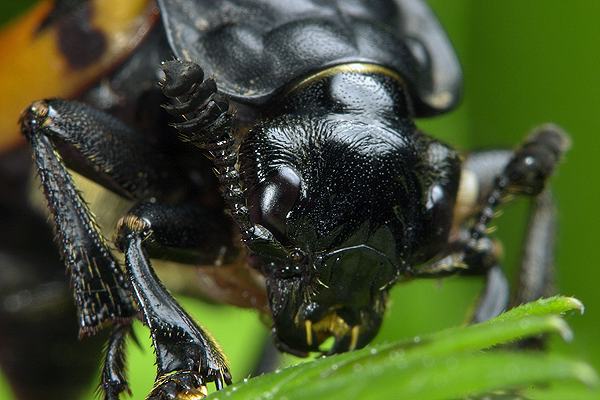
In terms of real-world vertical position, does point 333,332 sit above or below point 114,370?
below

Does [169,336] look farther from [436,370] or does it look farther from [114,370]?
[436,370]

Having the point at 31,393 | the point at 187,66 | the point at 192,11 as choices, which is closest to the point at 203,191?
the point at 192,11

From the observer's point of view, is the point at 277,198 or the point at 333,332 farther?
the point at 333,332

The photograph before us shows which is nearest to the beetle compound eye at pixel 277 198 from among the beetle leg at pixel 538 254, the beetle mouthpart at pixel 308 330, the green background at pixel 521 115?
the beetle mouthpart at pixel 308 330

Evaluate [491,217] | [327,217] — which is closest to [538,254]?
[491,217]

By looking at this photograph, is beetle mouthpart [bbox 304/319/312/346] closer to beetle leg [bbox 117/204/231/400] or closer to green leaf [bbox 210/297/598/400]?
beetle leg [bbox 117/204/231/400]

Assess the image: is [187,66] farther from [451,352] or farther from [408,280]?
[451,352]
